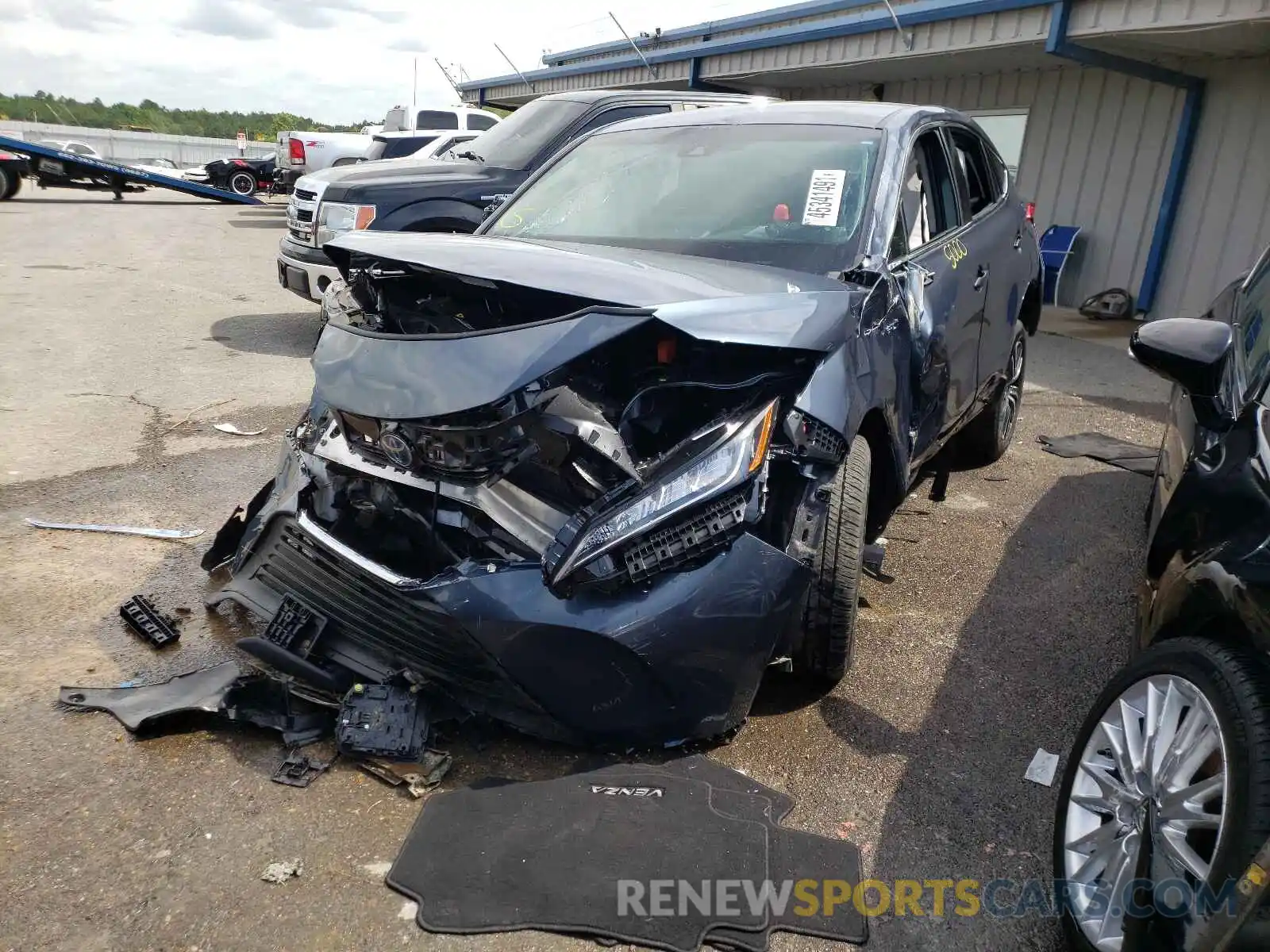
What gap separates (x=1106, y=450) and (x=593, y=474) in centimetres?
473

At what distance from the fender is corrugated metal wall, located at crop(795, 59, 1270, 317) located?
7907 mm

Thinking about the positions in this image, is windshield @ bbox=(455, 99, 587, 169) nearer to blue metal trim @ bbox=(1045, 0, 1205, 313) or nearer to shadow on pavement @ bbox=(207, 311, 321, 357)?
shadow on pavement @ bbox=(207, 311, 321, 357)

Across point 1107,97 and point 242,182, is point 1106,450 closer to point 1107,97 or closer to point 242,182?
point 1107,97

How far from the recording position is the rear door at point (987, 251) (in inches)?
168

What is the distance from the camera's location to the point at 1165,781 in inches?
74.6

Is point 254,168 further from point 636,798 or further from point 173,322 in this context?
point 636,798

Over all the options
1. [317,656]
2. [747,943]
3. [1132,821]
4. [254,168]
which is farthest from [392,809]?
[254,168]

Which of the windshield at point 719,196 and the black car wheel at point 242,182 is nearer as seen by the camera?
the windshield at point 719,196

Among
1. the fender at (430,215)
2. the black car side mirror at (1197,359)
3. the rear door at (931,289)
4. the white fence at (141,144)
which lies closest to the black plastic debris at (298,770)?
the rear door at (931,289)

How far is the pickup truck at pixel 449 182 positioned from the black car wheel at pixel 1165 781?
5904mm

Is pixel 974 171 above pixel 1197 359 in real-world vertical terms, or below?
above

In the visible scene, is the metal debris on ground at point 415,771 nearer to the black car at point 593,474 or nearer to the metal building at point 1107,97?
the black car at point 593,474

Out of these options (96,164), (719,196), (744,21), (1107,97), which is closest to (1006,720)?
(719,196)

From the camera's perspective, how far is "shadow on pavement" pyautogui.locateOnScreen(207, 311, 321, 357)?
25.8ft
